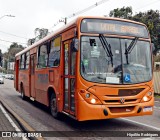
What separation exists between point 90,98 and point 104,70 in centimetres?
85

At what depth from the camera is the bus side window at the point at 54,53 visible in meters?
9.55

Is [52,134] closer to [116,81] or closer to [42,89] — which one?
[116,81]

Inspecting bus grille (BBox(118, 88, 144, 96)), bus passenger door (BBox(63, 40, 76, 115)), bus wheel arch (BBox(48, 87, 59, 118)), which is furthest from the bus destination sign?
bus wheel arch (BBox(48, 87, 59, 118))

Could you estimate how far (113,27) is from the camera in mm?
8273

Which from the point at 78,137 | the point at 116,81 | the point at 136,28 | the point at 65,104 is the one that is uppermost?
the point at 136,28

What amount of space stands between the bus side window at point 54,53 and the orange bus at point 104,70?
0.32 metres

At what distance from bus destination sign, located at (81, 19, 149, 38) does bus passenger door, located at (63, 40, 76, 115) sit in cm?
88

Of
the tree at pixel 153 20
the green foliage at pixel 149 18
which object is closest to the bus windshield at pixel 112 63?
the green foliage at pixel 149 18

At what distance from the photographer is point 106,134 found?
7602mm

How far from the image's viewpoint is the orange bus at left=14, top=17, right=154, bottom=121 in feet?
24.9

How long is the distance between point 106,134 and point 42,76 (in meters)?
4.64

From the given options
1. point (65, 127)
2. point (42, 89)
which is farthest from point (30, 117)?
point (65, 127)

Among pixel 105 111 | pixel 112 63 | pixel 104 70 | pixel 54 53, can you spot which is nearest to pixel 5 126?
pixel 54 53

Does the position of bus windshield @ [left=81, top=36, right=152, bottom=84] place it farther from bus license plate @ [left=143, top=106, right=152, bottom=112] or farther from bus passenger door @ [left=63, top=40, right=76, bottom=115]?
bus license plate @ [left=143, top=106, right=152, bottom=112]
